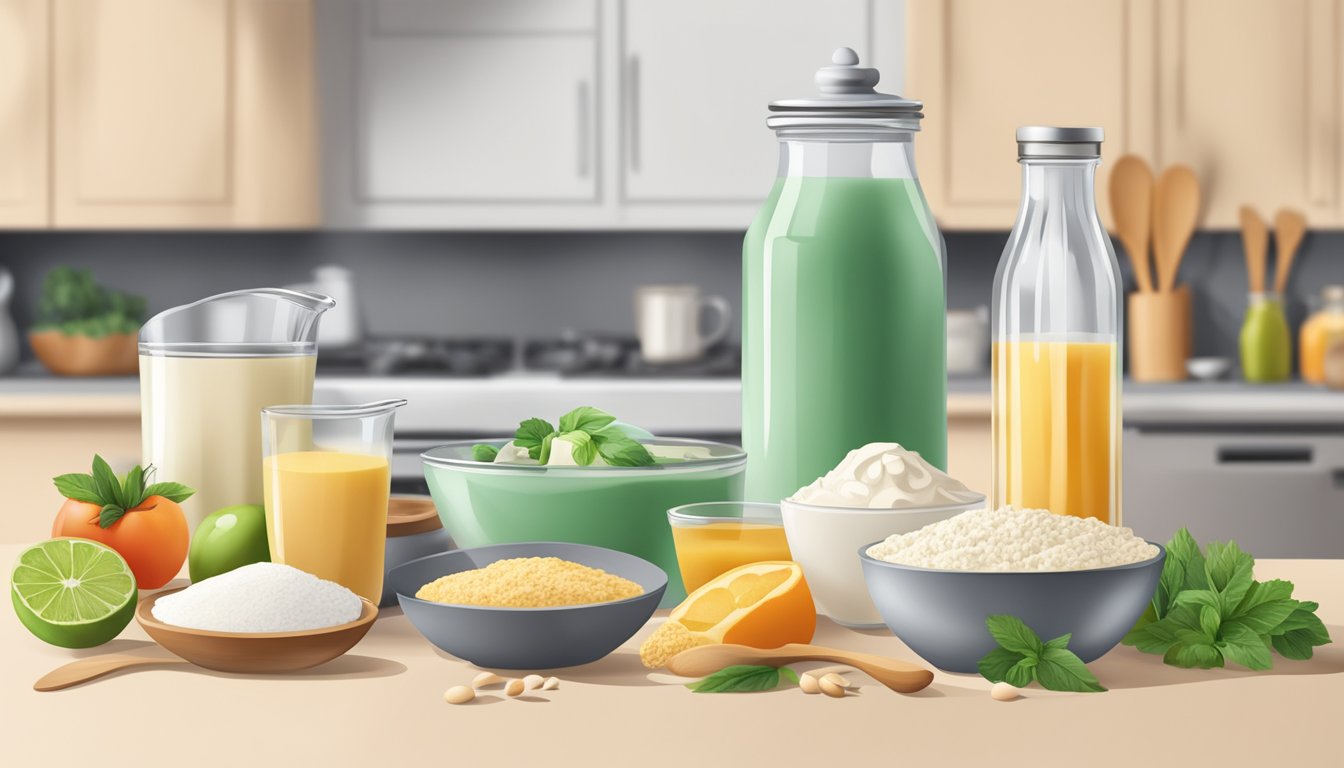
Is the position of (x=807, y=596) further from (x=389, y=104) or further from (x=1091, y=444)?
(x=389, y=104)

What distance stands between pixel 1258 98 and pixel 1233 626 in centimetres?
259

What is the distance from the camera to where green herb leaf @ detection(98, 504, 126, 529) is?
3.16 ft

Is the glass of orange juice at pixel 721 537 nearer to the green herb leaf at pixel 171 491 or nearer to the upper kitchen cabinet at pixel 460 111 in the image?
the green herb leaf at pixel 171 491

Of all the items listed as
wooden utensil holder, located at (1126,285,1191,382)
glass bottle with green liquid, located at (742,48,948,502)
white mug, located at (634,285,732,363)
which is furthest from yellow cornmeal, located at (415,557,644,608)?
wooden utensil holder, located at (1126,285,1191,382)

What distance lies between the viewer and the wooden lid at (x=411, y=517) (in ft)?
3.48

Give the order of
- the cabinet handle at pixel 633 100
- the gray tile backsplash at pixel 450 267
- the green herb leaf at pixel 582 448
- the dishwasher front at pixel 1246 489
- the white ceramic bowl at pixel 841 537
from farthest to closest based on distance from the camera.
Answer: the gray tile backsplash at pixel 450 267
the cabinet handle at pixel 633 100
the dishwasher front at pixel 1246 489
the green herb leaf at pixel 582 448
the white ceramic bowl at pixel 841 537

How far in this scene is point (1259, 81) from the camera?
309cm

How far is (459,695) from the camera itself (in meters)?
0.74

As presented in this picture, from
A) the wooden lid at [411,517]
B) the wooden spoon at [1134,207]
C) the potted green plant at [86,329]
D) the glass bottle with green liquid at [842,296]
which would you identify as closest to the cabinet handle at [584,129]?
the potted green plant at [86,329]

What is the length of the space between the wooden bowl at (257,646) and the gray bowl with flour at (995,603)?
1.02ft

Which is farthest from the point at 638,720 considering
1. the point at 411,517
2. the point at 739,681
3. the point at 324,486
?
the point at 411,517

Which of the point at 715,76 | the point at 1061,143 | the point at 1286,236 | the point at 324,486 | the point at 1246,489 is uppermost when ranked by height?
the point at 715,76

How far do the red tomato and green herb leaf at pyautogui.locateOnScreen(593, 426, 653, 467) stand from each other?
310 millimetres

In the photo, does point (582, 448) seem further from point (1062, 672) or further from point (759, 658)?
point (1062, 672)
